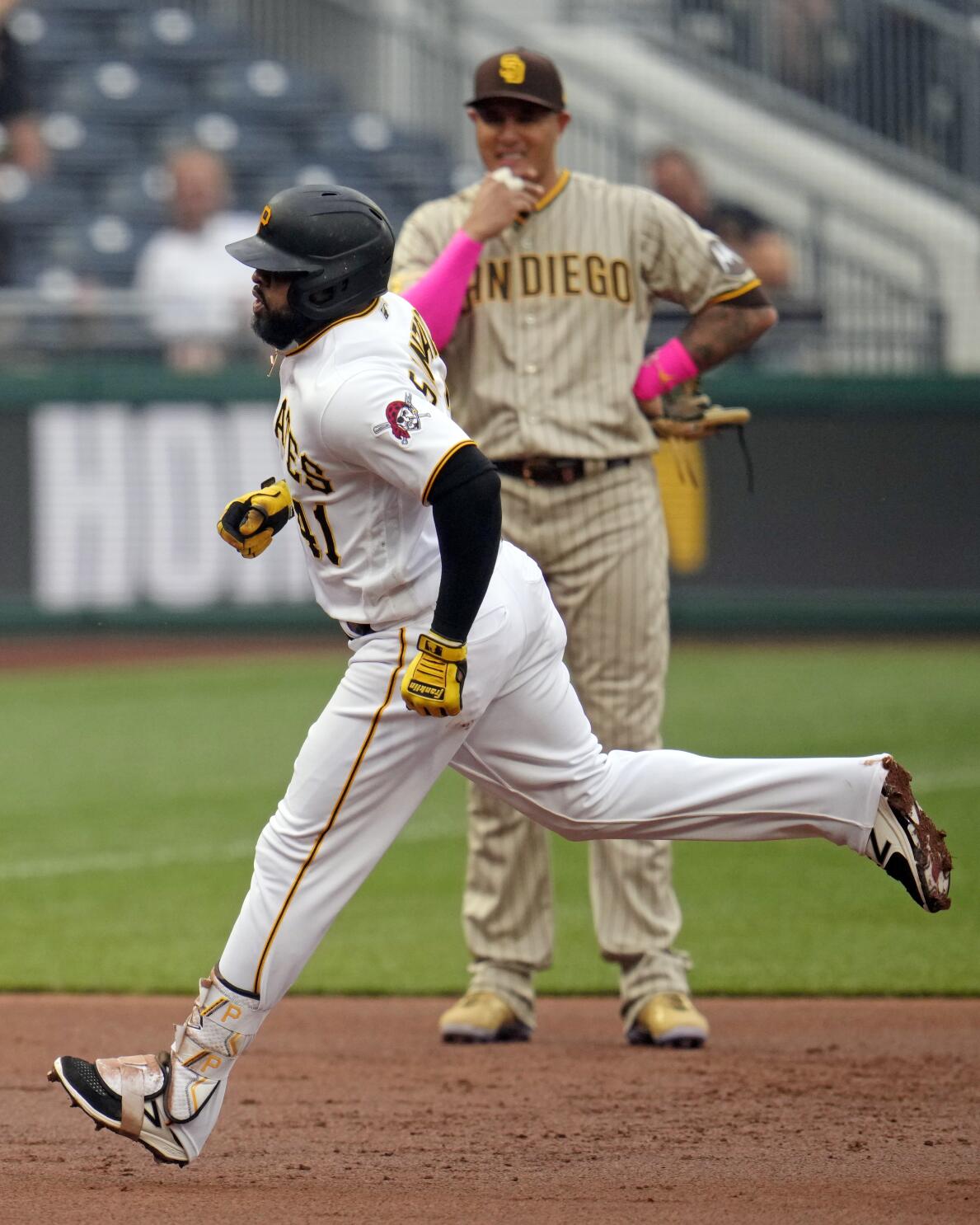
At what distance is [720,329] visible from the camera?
16.4 feet

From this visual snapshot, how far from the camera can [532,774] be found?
3881 mm

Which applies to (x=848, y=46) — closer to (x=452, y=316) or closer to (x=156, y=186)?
(x=156, y=186)

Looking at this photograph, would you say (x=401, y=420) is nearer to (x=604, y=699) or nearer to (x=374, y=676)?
(x=374, y=676)

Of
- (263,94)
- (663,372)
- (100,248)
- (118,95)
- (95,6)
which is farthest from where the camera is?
(95,6)

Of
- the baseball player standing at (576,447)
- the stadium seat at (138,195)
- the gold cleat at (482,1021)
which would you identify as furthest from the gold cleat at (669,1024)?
the stadium seat at (138,195)

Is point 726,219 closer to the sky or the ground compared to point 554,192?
closer to the sky

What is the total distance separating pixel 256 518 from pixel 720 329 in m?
1.60

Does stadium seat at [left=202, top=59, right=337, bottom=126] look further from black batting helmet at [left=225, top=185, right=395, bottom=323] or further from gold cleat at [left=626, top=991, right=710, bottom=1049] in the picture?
black batting helmet at [left=225, top=185, right=395, bottom=323]

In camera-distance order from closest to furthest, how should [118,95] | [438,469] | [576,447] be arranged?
1. [438,469]
2. [576,447]
3. [118,95]

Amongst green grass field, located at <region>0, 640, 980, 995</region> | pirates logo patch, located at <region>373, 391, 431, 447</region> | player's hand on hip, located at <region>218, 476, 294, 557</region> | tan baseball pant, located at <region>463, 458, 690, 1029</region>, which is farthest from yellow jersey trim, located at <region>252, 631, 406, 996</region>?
green grass field, located at <region>0, 640, 980, 995</region>

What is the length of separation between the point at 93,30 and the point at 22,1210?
1450cm

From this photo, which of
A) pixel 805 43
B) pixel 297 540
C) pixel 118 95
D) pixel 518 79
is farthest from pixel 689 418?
pixel 805 43

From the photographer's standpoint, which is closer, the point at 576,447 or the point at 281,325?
the point at 281,325

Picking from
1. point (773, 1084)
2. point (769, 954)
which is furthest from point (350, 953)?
point (773, 1084)
